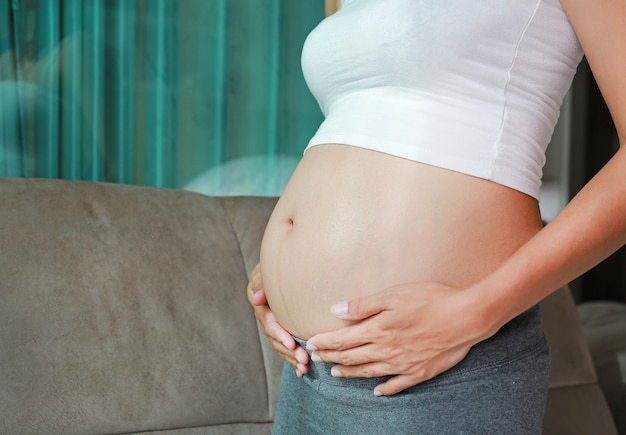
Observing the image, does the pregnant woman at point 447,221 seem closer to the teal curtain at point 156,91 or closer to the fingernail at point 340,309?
the fingernail at point 340,309

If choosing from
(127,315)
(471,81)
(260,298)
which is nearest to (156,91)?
(127,315)

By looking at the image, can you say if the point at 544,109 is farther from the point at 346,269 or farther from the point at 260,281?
the point at 260,281

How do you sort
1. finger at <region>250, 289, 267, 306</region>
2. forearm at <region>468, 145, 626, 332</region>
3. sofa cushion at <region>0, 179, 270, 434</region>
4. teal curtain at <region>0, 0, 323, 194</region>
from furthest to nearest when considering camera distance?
teal curtain at <region>0, 0, 323, 194</region>
sofa cushion at <region>0, 179, 270, 434</region>
finger at <region>250, 289, 267, 306</region>
forearm at <region>468, 145, 626, 332</region>

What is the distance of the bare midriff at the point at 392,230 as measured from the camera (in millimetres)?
782

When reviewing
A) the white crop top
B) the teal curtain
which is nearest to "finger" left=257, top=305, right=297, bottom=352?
the white crop top

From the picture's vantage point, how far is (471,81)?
0.81 m

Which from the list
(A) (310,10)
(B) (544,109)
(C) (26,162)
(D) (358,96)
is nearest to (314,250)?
(D) (358,96)

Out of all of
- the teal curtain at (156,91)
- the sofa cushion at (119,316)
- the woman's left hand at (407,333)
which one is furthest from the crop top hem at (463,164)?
the teal curtain at (156,91)

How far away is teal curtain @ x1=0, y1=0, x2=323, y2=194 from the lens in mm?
1714

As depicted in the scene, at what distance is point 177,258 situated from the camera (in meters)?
1.50

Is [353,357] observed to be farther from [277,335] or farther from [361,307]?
[277,335]

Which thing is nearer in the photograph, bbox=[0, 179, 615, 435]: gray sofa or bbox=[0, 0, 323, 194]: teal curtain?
bbox=[0, 179, 615, 435]: gray sofa

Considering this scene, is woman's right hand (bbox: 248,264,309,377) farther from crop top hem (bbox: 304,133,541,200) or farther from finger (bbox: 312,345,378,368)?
crop top hem (bbox: 304,133,541,200)

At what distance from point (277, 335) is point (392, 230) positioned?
23 centimetres
